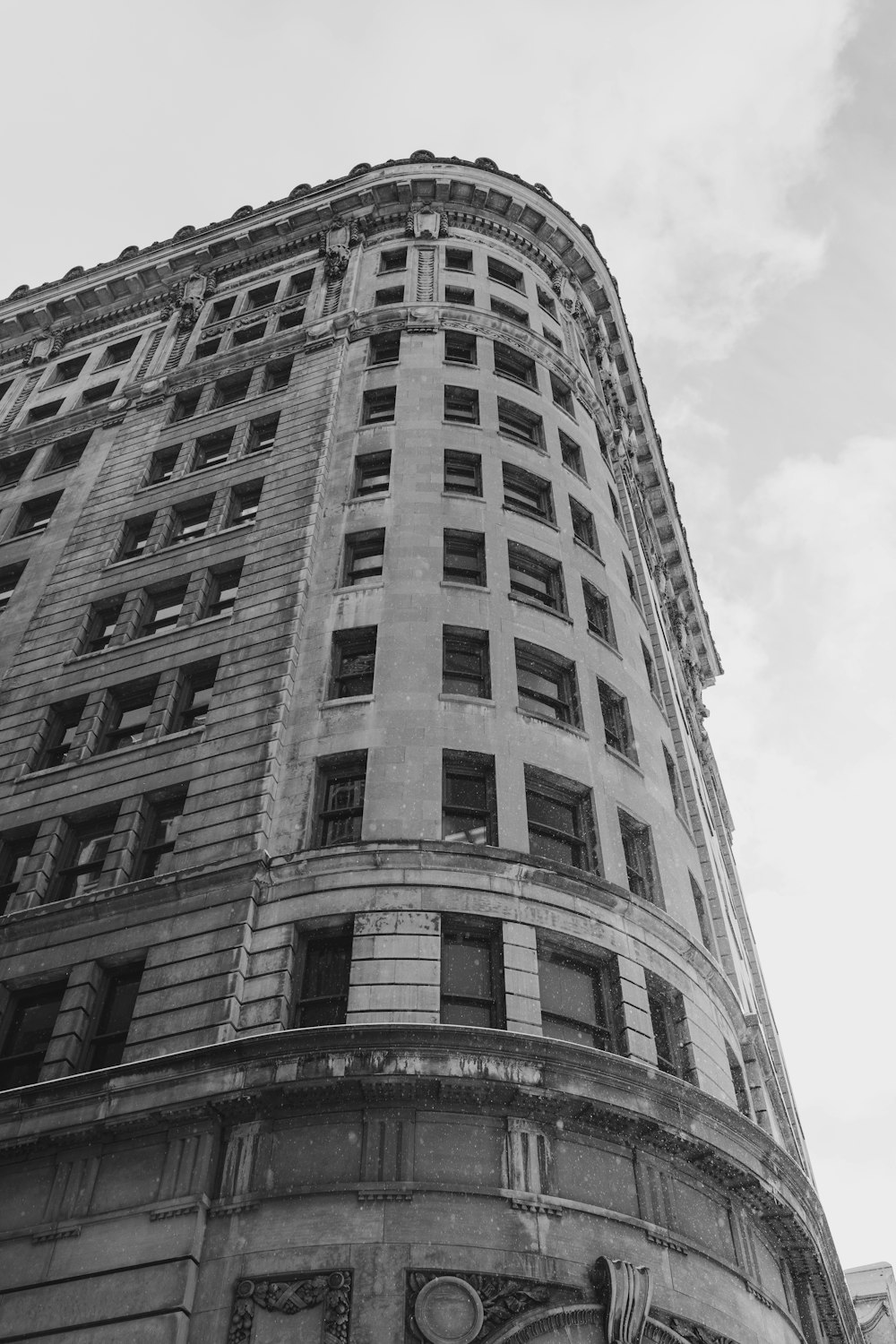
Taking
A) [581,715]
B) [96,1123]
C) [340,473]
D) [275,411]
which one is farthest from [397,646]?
[275,411]

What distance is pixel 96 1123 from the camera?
18.2 metres

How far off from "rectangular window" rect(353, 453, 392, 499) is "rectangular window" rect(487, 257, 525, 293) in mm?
16218

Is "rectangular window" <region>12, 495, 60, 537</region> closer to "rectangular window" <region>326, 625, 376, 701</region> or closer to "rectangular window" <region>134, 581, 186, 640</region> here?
"rectangular window" <region>134, 581, 186, 640</region>

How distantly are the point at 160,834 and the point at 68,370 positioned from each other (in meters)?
30.5

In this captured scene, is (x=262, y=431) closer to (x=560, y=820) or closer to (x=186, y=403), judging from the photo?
(x=186, y=403)

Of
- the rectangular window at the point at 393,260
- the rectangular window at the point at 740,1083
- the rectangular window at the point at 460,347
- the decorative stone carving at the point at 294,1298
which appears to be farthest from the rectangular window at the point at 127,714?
the rectangular window at the point at 393,260

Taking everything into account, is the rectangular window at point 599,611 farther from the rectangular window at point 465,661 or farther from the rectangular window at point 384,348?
the rectangular window at point 384,348

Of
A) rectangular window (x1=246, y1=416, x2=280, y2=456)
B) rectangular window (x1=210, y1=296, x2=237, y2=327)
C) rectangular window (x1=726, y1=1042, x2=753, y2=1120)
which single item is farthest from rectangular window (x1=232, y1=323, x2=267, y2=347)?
rectangular window (x1=726, y1=1042, x2=753, y2=1120)

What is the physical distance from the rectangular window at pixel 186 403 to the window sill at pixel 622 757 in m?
22.2

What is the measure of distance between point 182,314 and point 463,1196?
40.0m

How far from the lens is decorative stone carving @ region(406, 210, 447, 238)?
4653 cm

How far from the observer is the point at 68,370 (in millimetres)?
48406

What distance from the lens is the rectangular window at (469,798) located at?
2303 cm

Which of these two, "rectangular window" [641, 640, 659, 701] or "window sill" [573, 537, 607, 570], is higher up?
"window sill" [573, 537, 607, 570]
